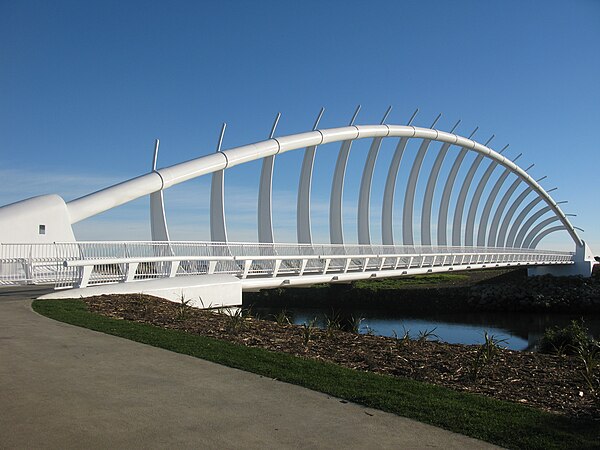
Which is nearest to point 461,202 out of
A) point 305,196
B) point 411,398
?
point 305,196

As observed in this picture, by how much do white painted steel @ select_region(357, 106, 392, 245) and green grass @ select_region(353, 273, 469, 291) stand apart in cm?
Answer: 225

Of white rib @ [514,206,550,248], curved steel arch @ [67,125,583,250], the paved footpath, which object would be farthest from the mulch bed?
white rib @ [514,206,550,248]

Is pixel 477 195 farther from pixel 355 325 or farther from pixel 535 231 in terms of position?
pixel 355 325

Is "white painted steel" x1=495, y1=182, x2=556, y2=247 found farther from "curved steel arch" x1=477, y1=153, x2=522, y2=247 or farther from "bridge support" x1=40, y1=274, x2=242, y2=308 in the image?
"bridge support" x1=40, y1=274, x2=242, y2=308

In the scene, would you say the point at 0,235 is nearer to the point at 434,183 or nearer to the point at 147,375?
the point at 147,375

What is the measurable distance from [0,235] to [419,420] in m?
12.3

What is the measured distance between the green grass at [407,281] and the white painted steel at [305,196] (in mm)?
4638

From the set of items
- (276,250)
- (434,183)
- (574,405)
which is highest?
(434,183)

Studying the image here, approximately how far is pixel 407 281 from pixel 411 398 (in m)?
27.7

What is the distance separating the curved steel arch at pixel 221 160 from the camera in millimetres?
16328

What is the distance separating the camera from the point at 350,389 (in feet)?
16.8

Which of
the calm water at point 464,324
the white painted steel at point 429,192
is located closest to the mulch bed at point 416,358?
the calm water at point 464,324

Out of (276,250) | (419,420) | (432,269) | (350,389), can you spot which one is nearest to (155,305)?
(350,389)

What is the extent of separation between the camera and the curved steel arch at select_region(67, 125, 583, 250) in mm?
16328
